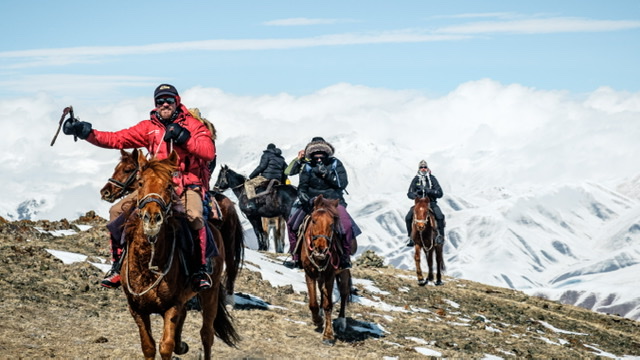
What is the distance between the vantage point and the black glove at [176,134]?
34.1 ft

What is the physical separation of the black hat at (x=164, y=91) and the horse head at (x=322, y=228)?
5878mm

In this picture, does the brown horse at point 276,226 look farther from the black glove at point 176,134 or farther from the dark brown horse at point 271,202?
the black glove at point 176,134

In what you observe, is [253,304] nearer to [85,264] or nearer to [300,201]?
[300,201]

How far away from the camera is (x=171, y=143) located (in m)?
10.7

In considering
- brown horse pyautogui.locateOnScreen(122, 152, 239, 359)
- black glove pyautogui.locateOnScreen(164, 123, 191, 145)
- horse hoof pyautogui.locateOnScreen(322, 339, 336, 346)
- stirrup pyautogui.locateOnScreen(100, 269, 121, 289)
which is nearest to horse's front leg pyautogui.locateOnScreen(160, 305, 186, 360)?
brown horse pyautogui.locateOnScreen(122, 152, 239, 359)

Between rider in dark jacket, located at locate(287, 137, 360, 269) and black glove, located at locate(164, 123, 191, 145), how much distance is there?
283 inches

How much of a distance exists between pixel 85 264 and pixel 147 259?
9.11 metres

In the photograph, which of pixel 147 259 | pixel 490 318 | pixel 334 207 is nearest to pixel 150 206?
pixel 147 259

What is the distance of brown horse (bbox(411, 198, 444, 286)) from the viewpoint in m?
28.1

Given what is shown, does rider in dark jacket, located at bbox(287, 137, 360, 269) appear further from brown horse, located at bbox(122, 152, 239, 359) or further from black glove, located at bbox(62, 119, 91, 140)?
black glove, located at bbox(62, 119, 91, 140)

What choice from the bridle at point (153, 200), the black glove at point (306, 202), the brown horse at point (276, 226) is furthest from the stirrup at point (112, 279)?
the brown horse at point (276, 226)

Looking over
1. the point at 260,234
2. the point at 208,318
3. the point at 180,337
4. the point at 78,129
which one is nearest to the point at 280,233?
the point at 260,234

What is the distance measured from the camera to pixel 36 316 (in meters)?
13.9

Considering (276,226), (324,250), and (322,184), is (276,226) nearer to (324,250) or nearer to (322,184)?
(322,184)
